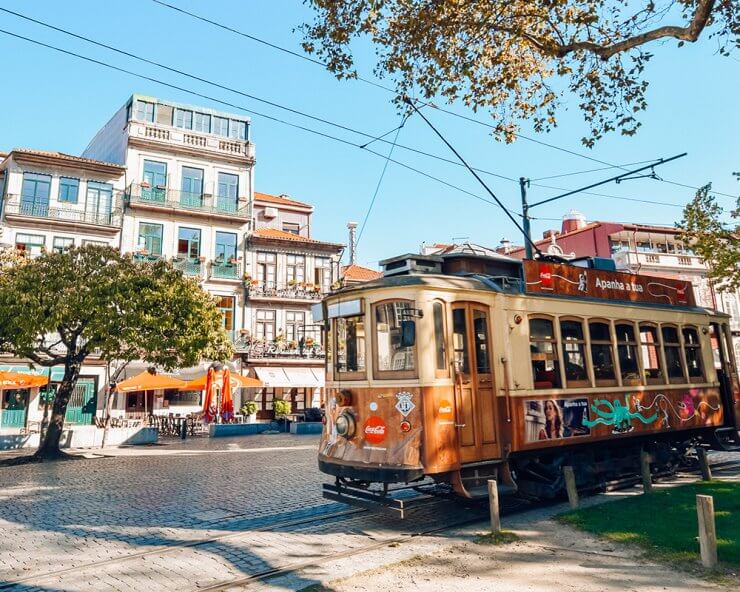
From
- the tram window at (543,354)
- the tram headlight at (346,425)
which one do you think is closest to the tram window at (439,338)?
the tram headlight at (346,425)

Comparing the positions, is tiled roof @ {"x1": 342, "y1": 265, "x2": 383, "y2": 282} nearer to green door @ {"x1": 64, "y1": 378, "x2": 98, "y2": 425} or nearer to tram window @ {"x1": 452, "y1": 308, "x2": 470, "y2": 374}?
green door @ {"x1": 64, "y1": 378, "x2": 98, "y2": 425}

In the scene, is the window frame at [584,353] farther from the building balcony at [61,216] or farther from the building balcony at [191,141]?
the building balcony at [191,141]

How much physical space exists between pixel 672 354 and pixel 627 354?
1643 millimetres

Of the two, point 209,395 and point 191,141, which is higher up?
point 191,141

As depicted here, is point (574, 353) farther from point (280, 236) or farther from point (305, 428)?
point (280, 236)

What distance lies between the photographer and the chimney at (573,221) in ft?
134

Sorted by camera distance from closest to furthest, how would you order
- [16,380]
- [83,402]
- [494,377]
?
[494,377]
[16,380]
[83,402]

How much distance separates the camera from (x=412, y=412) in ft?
24.7

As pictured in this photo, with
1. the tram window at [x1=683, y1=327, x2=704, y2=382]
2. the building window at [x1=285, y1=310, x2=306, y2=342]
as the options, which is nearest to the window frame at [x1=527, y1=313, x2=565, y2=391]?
the tram window at [x1=683, y1=327, x2=704, y2=382]

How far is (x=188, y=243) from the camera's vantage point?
31.5 meters

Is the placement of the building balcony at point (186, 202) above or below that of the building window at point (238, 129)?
below

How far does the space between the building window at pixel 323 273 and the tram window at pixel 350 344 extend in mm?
26192

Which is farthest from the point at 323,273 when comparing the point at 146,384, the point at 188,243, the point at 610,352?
the point at 610,352

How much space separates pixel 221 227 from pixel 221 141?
17.1ft
